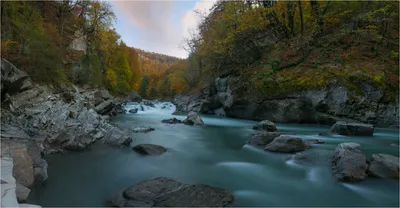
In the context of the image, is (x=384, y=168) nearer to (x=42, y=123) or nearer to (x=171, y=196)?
(x=171, y=196)

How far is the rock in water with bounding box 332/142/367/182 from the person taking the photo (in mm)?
4947

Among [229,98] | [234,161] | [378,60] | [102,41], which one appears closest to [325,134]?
[234,161]

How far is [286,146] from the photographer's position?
7.12 m

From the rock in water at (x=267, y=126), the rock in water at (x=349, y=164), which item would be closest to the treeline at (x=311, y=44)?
the rock in water at (x=267, y=126)

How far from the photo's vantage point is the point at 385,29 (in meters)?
14.4

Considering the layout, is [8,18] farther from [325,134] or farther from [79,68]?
[325,134]

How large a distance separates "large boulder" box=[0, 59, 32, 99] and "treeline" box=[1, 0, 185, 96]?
1.70 metres

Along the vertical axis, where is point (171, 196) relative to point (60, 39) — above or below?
below

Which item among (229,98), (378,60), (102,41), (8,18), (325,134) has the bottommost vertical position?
(325,134)

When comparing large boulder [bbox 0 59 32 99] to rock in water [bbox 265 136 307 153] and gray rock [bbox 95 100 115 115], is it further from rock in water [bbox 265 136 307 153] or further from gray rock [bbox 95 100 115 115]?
rock in water [bbox 265 136 307 153]

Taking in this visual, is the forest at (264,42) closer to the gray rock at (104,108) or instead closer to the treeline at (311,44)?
the treeline at (311,44)

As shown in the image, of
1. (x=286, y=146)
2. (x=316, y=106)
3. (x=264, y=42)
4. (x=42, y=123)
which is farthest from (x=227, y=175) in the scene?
(x=264, y=42)

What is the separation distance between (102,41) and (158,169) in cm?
2571

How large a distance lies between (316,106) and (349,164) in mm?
8554
